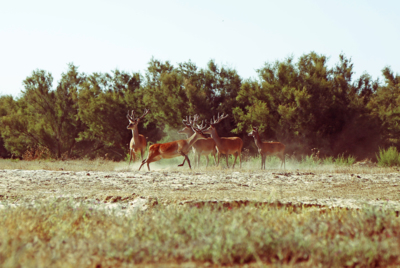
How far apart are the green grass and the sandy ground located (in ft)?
7.07

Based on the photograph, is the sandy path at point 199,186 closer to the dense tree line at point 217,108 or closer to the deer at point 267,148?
the deer at point 267,148

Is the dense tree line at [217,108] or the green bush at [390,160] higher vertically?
the dense tree line at [217,108]

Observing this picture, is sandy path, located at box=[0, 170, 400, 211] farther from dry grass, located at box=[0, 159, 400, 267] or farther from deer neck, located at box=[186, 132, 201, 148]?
deer neck, located at box=[186, 132, 201, 148]

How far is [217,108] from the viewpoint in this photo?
1021 inches

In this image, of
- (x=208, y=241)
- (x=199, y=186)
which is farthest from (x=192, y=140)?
(x=208, y=241)

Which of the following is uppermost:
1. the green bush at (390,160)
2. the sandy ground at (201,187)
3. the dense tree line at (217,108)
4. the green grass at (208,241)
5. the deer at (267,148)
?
the dense tree line at (217,108)

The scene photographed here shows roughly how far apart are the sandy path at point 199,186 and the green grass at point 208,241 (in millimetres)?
2579

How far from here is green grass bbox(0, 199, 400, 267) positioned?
426 cm

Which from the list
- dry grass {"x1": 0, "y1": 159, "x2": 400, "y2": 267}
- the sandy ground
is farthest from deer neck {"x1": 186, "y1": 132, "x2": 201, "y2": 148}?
dry grass {"x1": 0, "y1": 159, "x2": 400, "y2": 267}

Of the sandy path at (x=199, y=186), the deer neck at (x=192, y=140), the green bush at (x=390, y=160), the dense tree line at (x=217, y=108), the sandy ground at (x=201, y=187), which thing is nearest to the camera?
the sandy ground at (x=201, y=187)

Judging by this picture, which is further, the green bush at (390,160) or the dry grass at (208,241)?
the green bush at (390,160)

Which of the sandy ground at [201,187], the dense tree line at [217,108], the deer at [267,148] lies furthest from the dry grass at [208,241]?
the dense tree line at [217,108]

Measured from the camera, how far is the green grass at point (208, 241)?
4.26 metres

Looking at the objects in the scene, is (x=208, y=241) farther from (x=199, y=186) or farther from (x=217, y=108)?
(x=217, y=108)
